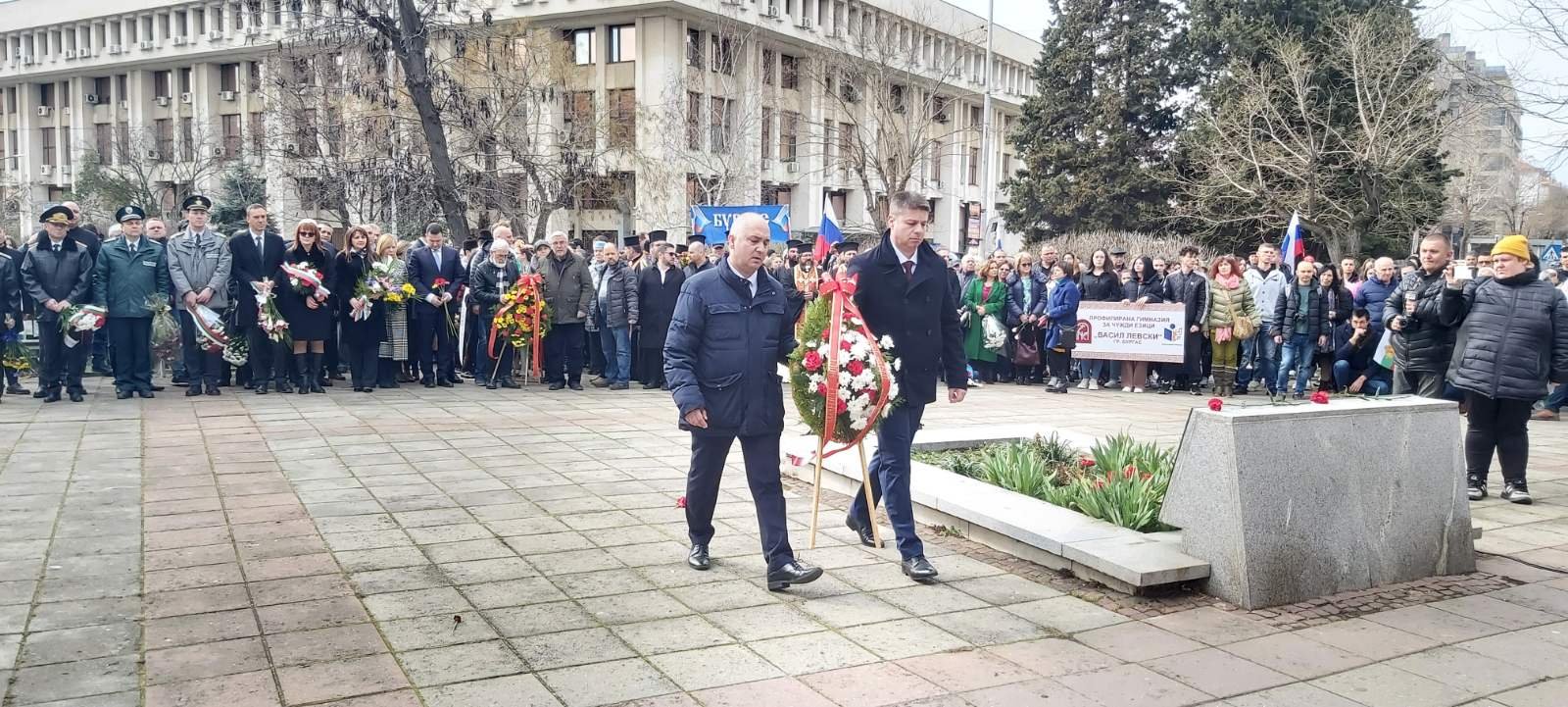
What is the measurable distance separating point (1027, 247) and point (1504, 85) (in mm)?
28836

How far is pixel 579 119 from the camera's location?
41812 mm

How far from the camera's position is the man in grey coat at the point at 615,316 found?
1534 centimetres

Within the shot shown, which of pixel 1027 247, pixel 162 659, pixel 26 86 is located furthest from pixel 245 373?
pixel 26 86

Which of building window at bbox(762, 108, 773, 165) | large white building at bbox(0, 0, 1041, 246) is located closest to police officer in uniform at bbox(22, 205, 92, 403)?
large white building at bbox(0, 0, 1041, 246)

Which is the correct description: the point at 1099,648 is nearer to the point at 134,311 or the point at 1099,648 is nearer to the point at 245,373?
the point at 134,311

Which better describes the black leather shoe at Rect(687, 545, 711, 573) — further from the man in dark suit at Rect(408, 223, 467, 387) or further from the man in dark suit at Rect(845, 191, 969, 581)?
the man in dark suit at Rect(408, 223, 467, 387)

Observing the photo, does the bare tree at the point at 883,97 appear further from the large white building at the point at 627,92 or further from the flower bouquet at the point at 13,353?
the flower bouquet at the point at 13,353

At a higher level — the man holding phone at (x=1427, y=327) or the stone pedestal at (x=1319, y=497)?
the man holding phone at (x=1427, y=327)

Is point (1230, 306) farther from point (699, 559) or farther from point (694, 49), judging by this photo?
point (694, 49)

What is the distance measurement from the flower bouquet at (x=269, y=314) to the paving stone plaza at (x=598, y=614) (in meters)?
4.58

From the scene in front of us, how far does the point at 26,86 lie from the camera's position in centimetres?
7488

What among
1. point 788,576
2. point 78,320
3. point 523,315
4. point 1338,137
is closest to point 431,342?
point 523,315

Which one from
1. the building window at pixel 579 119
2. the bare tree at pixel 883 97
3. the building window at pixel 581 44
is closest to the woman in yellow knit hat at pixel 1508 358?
the bare tree at pixel 883 97

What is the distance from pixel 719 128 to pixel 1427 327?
38.8 m
